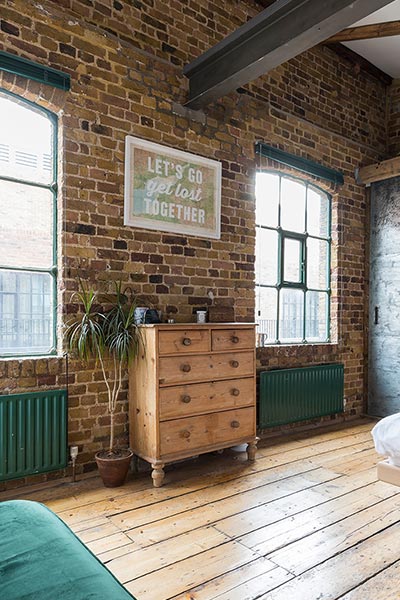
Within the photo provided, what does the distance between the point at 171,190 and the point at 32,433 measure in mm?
2226

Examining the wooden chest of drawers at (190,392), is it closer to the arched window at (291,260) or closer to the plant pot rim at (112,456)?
the plant pot rim at (112,456)

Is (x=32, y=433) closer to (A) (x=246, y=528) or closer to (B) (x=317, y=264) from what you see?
(A) (x=246, y=528)

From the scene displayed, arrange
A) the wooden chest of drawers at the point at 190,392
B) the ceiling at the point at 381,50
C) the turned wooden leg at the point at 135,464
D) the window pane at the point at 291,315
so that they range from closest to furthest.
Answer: the wooden chest of drawers at the point at 190,392, the turned wooden leg at the point at 135,464, the window pane at the point at 291,315, the ceiling at the point at 381,50

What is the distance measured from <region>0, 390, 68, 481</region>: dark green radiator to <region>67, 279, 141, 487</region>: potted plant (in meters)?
0.32

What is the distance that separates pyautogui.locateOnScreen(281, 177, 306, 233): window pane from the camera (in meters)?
4.88

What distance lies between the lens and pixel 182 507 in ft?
9.27

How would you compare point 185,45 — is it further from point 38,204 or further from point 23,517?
point 23,517

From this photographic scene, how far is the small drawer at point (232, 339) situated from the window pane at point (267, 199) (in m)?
1.45

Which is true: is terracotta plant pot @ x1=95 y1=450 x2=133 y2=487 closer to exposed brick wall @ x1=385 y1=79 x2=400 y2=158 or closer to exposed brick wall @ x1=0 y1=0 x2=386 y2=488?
exposed brick wall @ x1=0 y1=0 x2=386 y2=488

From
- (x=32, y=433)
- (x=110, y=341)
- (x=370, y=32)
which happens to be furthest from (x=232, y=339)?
(x=370, y=32)

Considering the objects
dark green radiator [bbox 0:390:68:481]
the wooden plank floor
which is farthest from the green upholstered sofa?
dark green radiator [bbox 0:390:68:481]

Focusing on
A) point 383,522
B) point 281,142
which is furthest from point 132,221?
point 383,522

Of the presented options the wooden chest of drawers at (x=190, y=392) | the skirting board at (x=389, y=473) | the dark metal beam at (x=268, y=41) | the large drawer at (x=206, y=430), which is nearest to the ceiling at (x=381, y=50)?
the dark metal beam at (x=268, y=41)

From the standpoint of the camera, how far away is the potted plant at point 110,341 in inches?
121
